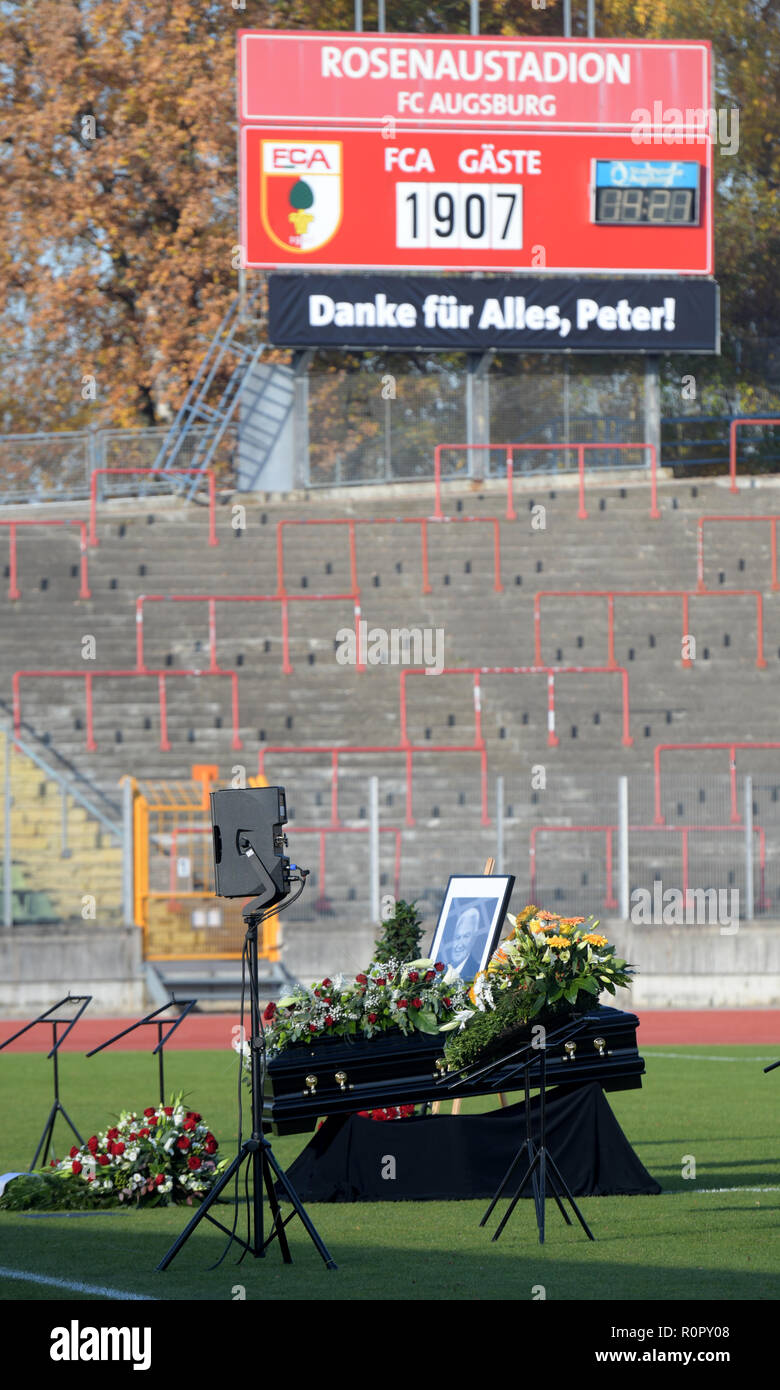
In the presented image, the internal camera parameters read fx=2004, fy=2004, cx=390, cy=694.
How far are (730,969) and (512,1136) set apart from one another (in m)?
13.5

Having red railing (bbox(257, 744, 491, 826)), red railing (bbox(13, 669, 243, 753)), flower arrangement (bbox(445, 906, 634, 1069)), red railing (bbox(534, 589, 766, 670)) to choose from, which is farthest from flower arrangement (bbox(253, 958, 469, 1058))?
red railing (bbox(534, 589, 766, 670))

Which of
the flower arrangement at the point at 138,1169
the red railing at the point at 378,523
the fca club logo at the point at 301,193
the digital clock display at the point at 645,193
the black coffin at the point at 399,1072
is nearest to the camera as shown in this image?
the black coffin at the point at 399,1072

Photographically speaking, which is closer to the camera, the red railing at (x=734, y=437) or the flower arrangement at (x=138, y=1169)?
the flower arrangement at (x=138, y=1169)

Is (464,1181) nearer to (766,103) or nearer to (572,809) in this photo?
(572,809)

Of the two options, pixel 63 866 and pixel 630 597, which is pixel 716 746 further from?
pixel 63 866

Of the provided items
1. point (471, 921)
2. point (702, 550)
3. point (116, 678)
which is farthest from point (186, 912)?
point (702, 550)

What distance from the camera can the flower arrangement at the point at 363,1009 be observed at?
35.2ft

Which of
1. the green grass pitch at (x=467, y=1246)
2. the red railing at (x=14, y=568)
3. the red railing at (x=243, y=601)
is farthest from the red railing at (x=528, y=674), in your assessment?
the green grass pitch at (x=467, y=1246)

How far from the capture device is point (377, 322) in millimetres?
36406

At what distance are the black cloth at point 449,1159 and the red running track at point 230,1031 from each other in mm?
9670

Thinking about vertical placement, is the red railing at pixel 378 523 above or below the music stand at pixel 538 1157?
above

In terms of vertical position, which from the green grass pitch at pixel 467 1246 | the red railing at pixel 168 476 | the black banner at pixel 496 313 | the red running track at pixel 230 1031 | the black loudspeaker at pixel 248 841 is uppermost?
the black banner at pixel 496 313

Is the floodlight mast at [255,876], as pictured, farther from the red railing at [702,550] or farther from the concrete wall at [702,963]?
the red railing at [702,550]

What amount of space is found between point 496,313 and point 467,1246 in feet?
95.8
